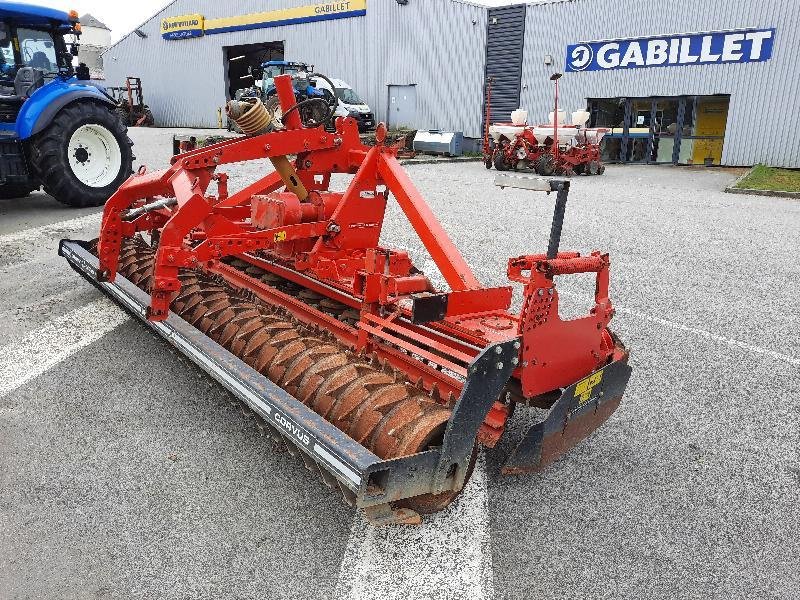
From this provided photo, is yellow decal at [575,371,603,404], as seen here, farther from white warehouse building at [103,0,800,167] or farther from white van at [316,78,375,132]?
white van at [316,78,375,132]

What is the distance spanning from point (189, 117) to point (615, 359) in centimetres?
3140

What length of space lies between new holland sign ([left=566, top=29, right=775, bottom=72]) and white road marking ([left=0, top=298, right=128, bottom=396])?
18.1 metres

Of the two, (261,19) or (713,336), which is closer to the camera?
(713,336)

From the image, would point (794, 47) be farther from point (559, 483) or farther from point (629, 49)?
point (559, 483)

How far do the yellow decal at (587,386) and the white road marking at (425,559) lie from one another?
633 millimetres

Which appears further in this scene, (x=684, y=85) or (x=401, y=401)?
(x=684, y=85)

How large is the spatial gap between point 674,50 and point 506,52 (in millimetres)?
5377

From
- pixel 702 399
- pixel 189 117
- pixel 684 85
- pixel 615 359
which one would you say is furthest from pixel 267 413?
pixel 189 117

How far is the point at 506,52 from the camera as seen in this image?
20.7 m

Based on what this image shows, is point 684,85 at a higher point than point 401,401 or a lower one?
higher

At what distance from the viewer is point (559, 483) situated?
2830 millimetres

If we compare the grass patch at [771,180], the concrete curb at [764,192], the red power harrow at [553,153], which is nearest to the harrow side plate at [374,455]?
the concrete curb at [764,192]

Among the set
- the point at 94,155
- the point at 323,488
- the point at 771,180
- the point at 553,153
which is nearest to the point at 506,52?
the point at 553,153

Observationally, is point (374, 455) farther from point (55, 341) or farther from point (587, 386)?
point (55, 341)
